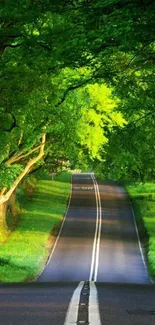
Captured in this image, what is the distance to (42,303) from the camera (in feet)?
38.7

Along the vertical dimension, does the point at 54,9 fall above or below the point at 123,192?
above

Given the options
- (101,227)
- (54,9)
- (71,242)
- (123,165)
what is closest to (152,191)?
(101,227)

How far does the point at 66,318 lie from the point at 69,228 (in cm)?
4975

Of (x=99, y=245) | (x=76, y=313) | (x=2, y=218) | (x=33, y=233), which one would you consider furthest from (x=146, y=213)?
(x=76, y=313)

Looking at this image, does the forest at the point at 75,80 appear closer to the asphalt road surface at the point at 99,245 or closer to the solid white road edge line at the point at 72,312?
the asphalt road surface at the point at 99,245

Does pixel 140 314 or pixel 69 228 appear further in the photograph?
pixel 69 228

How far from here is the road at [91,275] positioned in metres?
9.81

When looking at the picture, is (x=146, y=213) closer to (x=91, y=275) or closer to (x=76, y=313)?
(x=91, y=275)

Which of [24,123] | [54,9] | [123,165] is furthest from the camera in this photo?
[123,165]

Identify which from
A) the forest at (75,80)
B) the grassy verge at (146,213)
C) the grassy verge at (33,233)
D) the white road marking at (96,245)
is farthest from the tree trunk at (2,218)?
the grassy verge at (146,213)

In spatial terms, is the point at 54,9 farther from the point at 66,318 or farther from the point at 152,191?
the point at 152,191

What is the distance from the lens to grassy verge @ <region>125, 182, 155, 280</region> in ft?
150

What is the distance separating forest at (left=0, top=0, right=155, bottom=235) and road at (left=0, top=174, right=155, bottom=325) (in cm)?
520

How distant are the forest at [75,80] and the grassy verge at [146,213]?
4.31m
